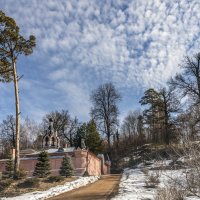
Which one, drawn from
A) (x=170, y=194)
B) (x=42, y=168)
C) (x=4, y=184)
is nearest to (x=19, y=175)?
(x=4, y=184)

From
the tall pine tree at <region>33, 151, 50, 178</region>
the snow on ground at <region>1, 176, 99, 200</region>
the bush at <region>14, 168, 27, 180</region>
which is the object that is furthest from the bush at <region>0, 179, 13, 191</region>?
the tall pine tree at <region>33, 151, 50, 178</region>

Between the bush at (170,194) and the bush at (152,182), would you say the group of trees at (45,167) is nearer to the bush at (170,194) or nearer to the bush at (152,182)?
the bush at (152,182)

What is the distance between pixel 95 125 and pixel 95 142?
3.28m

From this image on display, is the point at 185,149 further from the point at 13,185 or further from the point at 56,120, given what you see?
the point at 56,120

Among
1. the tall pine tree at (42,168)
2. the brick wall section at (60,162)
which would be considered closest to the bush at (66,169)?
the tall pine tree at (42,168)

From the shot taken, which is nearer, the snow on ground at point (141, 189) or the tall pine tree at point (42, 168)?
the snow on ground at point (141, 189)

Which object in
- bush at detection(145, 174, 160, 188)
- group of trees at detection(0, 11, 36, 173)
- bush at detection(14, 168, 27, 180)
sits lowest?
bush at detection(145, 174, 160, 188)

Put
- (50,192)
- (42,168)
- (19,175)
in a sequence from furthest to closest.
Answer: (42,168)
(19,175)
(50,192)

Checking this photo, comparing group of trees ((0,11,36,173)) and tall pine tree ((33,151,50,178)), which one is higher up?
group of trees ((0,11,36,173))

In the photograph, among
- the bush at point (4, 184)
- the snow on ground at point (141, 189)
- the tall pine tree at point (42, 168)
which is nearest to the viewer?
the snow on ground at point (141, 189)

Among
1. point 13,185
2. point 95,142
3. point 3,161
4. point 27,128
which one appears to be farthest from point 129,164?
point 27,128

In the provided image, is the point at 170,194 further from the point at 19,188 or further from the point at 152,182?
the point at 19,188

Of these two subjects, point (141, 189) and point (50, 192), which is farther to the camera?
point (141, 189)

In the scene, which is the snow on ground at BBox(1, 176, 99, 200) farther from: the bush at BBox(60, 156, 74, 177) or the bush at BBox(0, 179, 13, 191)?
the bush at BBox(60, 156, 74, 177)
